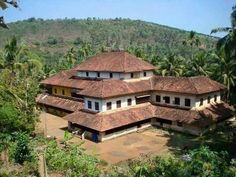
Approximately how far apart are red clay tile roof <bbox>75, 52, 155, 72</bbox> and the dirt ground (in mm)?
8781

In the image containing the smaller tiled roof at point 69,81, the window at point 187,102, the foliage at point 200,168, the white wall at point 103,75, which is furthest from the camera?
the smaller tiled roof at point 69,81

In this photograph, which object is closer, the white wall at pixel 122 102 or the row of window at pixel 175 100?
the white wall at pixel 122 102

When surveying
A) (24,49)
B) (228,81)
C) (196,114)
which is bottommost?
(196,114)

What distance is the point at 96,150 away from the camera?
32.7 meters

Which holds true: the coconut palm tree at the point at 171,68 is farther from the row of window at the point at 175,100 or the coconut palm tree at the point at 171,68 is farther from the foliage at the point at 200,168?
the foliage at the point at 200,168

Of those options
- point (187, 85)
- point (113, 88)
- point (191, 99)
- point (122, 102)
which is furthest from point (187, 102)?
point (113, 88)

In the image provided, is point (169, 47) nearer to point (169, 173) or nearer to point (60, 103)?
point (60, 103)

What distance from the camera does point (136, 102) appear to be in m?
40.8

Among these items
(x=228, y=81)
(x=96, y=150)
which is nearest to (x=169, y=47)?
(x=228, y=81)

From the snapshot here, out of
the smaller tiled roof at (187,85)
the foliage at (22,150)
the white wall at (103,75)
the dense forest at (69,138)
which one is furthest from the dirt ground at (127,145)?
the white wall at (103,75)

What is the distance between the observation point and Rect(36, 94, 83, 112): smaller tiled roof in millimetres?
43763

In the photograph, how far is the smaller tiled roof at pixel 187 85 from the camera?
37.7m

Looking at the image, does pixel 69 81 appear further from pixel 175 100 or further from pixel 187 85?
pixel 187 85

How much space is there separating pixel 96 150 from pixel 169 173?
17.2m
